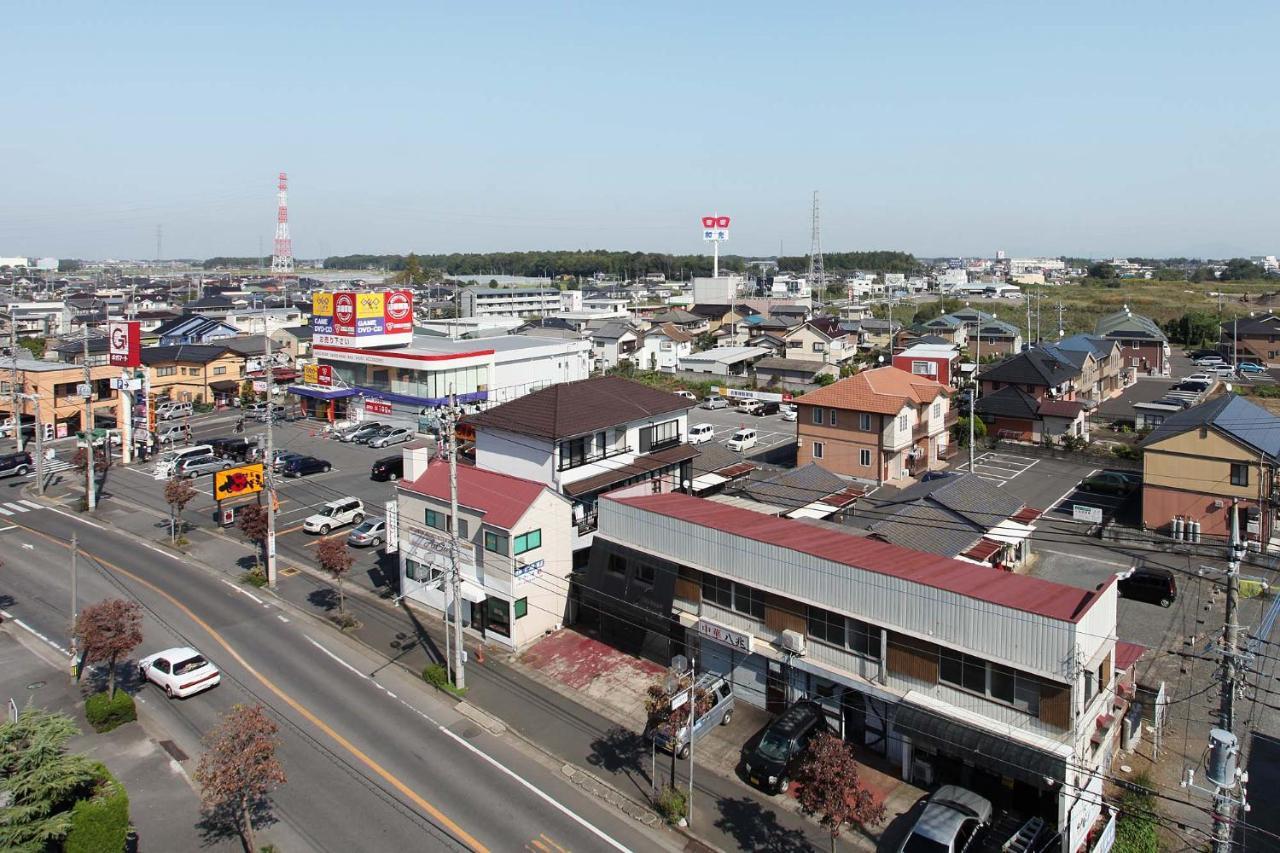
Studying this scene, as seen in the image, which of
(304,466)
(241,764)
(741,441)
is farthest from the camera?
(741,441)

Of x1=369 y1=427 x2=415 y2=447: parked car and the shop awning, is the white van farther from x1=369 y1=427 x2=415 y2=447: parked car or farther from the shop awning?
the shop awning

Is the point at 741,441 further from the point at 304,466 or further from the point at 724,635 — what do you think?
the point at 724,635

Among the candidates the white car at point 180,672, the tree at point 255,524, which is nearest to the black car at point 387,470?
the tree at point 255,524

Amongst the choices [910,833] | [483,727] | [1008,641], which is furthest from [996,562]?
[483,727]

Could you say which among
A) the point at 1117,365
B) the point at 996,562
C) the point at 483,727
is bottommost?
the point at 483,727

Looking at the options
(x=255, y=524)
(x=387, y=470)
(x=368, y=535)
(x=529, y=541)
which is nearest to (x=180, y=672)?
(x=255, y=524)

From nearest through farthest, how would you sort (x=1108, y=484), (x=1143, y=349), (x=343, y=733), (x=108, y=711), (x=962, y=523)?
(x=343, y=733)
(x=108, y=711)
(x=962, y=523)
(x=1108, y=484)
(x=1143, y=349)

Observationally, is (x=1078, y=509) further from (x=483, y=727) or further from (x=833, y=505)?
(x=483, y=727)

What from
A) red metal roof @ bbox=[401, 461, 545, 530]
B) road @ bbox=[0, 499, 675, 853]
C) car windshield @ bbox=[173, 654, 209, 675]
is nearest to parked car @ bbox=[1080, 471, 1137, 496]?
red metal roof @ bbox=[401, 461, 545, 530]
